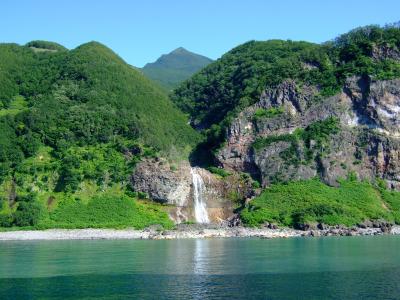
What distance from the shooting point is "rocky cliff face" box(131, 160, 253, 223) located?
12694 cm

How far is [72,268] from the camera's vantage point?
2432 inches

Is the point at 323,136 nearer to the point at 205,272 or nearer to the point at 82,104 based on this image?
the point at 82,104

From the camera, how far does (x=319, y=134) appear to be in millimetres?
139625

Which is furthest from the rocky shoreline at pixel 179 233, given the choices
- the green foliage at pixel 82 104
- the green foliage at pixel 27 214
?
the green foliage at pixel 82 104

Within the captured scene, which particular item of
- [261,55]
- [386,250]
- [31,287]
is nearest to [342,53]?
[261,55]

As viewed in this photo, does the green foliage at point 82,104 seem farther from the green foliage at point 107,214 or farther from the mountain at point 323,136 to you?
the green foliage at point 107,214

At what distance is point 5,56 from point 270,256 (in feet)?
469

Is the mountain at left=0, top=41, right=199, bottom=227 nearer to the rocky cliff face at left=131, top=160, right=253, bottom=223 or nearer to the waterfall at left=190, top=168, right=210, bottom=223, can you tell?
the rocky cliff face at left=131, top=160, right=253, bottom=223

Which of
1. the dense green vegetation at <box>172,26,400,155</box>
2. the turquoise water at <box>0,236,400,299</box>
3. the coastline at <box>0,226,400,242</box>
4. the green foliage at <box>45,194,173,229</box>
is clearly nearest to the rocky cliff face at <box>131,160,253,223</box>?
the green foliage at <box>45,194,173,229</box>

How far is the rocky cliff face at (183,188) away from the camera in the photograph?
127 meters

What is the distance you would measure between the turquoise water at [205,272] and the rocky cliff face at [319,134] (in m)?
51.5

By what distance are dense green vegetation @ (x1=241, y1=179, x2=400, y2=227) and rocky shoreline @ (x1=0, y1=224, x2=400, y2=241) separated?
3.25m

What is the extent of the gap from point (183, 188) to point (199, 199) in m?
3.98

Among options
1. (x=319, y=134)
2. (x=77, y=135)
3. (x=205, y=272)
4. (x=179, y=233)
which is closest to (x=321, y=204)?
(x=319, y=134)
